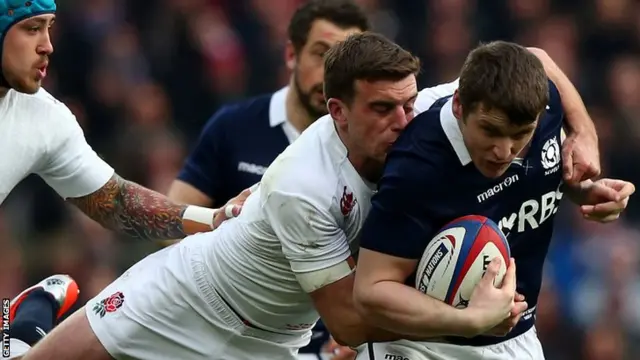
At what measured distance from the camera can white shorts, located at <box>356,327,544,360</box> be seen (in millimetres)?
5395

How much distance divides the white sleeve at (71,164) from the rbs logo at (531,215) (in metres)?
1.83

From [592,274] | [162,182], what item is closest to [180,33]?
[162,182]

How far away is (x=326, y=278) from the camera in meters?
5.26

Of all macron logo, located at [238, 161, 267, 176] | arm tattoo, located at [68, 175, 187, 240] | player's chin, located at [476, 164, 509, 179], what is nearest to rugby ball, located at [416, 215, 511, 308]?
player's chin, located at [476, 164, 509, 179]

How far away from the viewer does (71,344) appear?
18.7ft

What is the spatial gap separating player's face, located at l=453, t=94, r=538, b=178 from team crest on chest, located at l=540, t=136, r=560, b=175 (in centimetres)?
31

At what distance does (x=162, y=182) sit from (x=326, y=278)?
6.04m

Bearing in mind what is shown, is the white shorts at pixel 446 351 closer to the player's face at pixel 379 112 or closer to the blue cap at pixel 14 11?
the player's face at pixel 379 112

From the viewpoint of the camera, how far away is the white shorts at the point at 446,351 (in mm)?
5395

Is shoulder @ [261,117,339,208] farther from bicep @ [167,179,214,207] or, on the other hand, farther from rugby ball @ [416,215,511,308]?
bicep @ [167,179,214,207]

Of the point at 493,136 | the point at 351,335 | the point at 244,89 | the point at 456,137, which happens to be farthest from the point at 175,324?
the point at 244,89

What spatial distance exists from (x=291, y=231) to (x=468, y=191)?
0.68 metres

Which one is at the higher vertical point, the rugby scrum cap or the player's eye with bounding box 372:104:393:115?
the rugby scrum cap

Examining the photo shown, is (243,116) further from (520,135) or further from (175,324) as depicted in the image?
(520,135)
